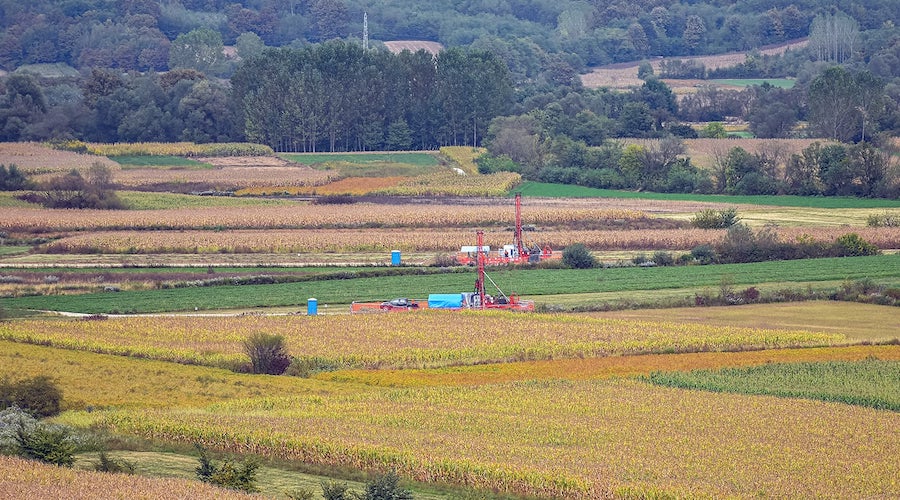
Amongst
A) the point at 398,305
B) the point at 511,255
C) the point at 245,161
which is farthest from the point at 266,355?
the point at 245,161

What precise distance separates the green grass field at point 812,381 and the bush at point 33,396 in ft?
56.0

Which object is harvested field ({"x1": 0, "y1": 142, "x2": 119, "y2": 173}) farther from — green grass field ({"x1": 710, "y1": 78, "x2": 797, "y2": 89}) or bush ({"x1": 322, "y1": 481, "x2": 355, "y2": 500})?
bush ({"x1": 322, "y1": 481, "x2": 355, "y2": 500})

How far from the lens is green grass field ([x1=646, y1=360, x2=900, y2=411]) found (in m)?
38.5

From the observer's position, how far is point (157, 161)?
123 metres

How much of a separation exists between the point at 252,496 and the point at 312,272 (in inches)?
1449

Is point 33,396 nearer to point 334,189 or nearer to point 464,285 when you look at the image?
point 464,285

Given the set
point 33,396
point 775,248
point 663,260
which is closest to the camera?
point 33,396

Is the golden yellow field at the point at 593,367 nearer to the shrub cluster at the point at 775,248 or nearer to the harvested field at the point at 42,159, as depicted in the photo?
the shrub cluster at the point at 775,248

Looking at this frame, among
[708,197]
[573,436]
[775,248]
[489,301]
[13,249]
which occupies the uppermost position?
[708,197]

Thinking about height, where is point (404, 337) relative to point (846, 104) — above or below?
below

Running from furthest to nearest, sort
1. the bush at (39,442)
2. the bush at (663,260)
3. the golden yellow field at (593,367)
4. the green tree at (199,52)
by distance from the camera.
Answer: the green tree at (199,52)
the bush at (663,260)
the golden yellow field at (593,367)
the bush at (39,442)

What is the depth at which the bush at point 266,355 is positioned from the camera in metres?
43.9

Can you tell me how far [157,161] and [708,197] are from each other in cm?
5008

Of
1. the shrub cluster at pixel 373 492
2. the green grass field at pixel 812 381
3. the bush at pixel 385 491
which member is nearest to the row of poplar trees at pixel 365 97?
the green grass field at pixel 812 381
